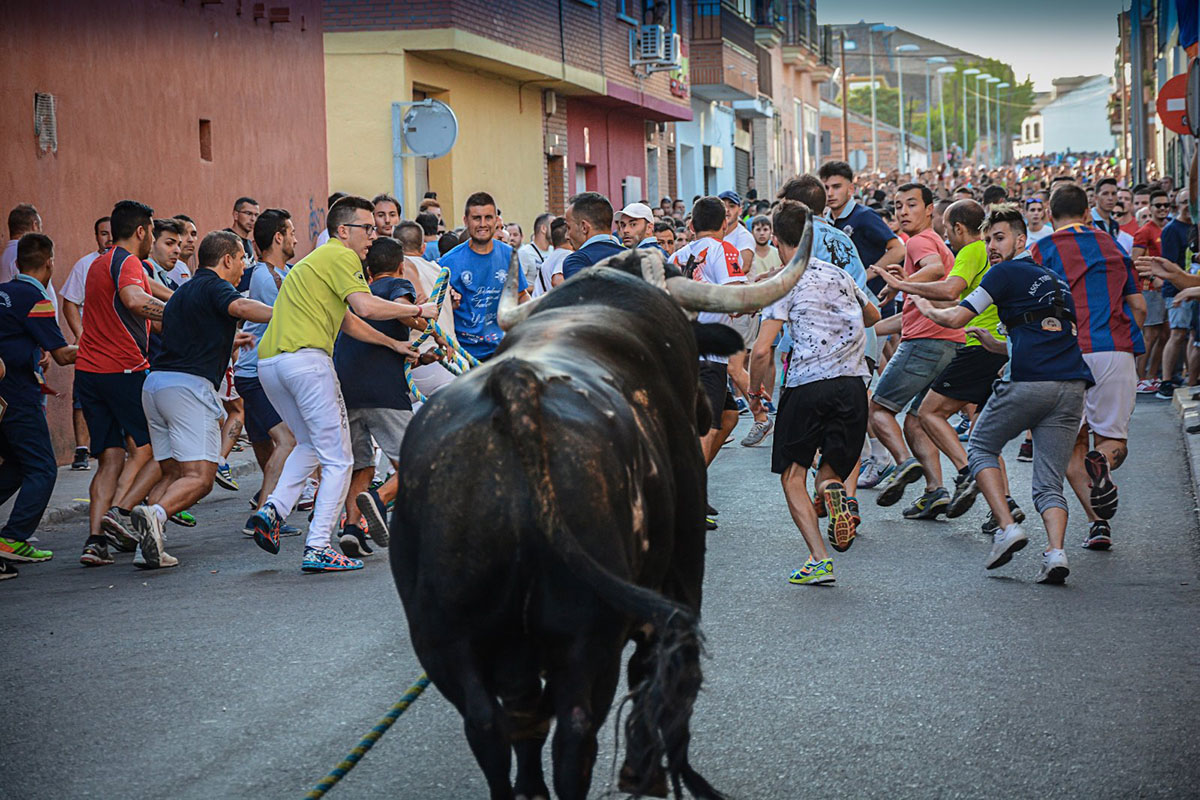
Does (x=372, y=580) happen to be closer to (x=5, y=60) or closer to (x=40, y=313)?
(x=40, y=313)

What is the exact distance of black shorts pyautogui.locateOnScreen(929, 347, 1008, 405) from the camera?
9781mm

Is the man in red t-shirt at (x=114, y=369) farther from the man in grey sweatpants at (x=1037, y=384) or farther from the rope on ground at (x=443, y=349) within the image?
the man in grey sweatpants at (x=1037, y=384)

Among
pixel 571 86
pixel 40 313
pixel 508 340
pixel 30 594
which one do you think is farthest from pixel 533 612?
pixel 571 86

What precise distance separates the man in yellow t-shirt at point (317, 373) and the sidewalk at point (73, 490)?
2.98 m

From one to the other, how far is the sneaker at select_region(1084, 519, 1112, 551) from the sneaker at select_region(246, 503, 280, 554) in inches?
180

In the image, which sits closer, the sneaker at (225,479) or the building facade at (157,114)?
the sneaker at (225,479)

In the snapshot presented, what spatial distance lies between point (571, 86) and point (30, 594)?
21157 mm

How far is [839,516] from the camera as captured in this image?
810 cm

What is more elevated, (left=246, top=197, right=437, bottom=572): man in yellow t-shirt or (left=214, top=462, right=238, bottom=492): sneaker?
(left=246, top=197, right=437, bottom=572): man in yellow t-shirt

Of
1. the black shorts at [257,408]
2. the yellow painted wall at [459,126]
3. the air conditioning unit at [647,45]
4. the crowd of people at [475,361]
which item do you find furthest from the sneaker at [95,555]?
the air conditioning unit at [647,45]

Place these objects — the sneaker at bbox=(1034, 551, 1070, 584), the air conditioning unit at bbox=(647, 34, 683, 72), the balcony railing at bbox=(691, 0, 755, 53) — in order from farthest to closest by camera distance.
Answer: the balcony railing at bbox=(691, 0, 755, 53) < the air conditioning unit at bbox=(647, 34, 683, 72) < the sneaker at bbox=(1034, 551, 1070, 584)

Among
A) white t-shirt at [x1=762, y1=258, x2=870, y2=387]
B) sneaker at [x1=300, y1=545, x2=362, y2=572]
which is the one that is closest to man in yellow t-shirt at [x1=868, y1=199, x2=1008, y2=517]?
white t-shirt at [x1=762, y1=258, x2=870, y2=387]

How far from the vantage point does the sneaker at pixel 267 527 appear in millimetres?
8805

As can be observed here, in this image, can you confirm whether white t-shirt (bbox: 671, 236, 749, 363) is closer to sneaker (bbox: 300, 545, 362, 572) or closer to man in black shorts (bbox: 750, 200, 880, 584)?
man in black shorts (bbox: 750, 200, 880, 584)
